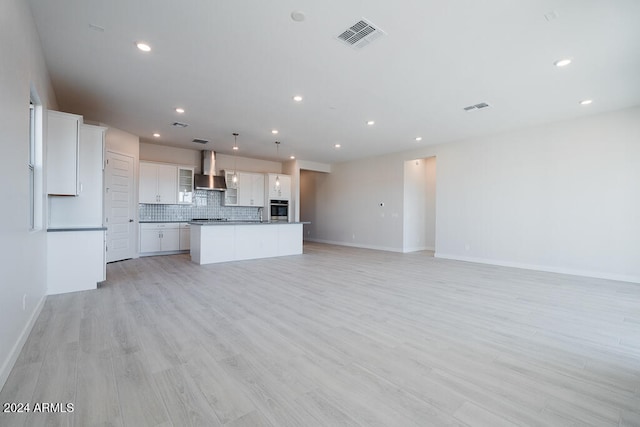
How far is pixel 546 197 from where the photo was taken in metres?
5.75

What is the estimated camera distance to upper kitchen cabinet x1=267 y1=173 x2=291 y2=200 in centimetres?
938

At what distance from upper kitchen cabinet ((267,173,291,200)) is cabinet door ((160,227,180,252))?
3.09 m

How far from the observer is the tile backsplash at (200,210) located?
301 inches

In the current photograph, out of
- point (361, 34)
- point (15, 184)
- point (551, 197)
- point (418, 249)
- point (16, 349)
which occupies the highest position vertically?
point (361, 34)

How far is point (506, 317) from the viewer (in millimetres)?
3080

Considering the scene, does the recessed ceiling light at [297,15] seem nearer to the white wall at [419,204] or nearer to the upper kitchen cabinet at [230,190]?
the white wall at [419,204]

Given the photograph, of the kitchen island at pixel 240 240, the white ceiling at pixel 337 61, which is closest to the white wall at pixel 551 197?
the white ceiling at pixel 337 61

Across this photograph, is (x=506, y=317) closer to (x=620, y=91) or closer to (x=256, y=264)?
(x=620, y=91)

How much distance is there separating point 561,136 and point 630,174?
49.7 inches

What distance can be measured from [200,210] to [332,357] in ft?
24.6

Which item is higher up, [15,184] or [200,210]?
[15,184]

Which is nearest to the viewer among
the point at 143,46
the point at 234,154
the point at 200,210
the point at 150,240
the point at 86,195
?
the point at 143,46

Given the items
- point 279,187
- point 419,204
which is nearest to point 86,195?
point 279,187

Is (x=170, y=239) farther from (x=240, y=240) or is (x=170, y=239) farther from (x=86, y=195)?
(x=86, y=195)
